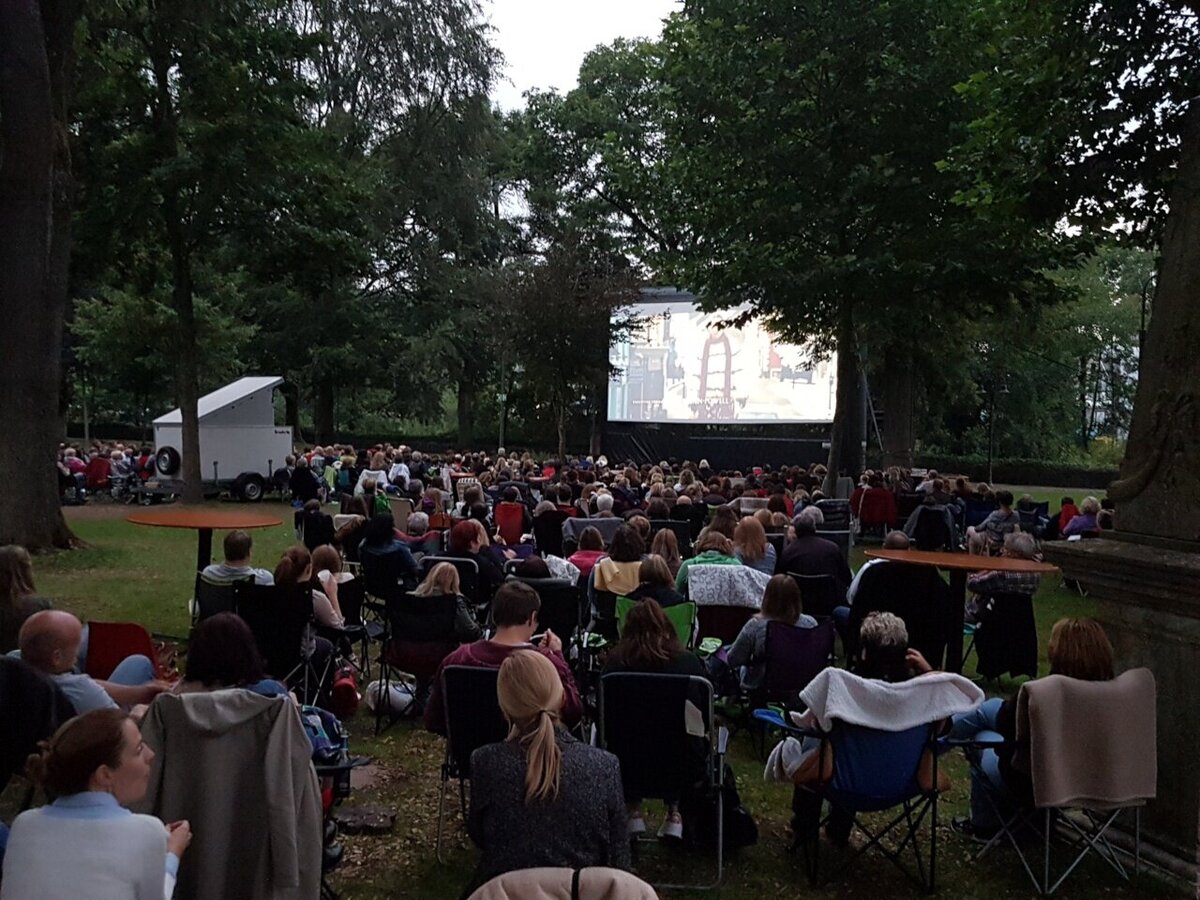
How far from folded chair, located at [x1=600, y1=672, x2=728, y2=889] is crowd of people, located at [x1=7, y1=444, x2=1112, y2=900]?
0.19 metres

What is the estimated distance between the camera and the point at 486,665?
4.28 m

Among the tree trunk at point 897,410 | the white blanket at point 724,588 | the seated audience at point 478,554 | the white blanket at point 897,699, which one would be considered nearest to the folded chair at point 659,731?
the white blanket at point 897,699

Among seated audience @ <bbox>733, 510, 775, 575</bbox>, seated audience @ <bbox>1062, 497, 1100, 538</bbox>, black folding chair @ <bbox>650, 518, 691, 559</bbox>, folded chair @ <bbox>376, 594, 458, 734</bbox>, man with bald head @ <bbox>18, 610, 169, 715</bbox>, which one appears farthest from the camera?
seated audience @ <bbox>1062, 497, 1100, 538</bbox>

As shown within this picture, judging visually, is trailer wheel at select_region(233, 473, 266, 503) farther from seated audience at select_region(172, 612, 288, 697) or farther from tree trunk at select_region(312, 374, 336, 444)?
seated audience at select_region(172, 612, 288, 697)

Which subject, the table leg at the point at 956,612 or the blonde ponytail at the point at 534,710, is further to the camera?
the table leg at the point at 956,612

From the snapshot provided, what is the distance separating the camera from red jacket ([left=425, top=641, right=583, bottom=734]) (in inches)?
165

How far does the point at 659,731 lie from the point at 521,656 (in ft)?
4.30

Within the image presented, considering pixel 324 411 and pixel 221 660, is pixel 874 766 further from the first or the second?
pixel 324 411

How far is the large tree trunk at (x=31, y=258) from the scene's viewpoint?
11359mm

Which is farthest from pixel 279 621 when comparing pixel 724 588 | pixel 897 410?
pixel 897 410

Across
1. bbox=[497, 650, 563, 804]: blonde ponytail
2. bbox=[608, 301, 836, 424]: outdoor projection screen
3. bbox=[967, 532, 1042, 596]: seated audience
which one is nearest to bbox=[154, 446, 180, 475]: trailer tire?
bbox=[608, 301, 836, 424]: outdoor projection screen

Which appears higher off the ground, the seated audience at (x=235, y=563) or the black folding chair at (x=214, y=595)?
the seated audience at (x=235, y=563)

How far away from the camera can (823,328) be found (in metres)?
19.4

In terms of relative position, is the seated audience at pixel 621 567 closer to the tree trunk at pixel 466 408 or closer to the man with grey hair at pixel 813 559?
the man with grey hair at pixel 813 559
